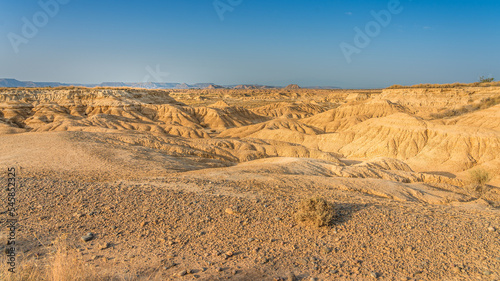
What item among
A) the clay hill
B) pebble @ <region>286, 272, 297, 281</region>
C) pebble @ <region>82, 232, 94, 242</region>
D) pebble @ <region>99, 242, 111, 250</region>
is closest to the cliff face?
the clay hill

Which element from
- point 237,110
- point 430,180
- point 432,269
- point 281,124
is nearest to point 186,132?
point 281,124

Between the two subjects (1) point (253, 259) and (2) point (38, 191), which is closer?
(1) point (253, 259)

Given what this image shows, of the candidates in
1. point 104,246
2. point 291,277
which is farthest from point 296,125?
point 291,277

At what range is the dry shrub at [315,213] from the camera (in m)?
6.75

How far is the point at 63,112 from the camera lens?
55000 mm

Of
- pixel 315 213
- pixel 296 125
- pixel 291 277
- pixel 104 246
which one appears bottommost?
pixel 296 125

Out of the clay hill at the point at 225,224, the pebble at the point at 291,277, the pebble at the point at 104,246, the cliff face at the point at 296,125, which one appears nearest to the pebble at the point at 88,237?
the clay hill at the point at 225,224

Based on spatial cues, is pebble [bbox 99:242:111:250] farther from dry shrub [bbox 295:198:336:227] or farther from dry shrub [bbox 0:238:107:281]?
dry shrub [bbox 295:198:336:227]

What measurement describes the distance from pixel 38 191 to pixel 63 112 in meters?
55.3

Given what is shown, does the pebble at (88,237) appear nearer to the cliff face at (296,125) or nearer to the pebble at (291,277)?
the pebble at (291,277)

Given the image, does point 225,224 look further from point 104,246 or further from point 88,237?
point 88,237

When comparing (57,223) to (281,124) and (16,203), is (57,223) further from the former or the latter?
(281,124)

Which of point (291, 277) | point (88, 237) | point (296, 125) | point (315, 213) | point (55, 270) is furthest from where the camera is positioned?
point (296, 125)

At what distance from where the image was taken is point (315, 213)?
6.83m
